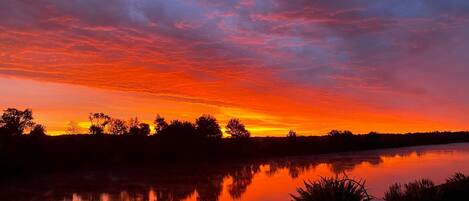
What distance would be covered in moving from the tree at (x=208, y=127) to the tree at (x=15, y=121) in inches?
962

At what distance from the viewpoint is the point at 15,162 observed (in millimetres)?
48125

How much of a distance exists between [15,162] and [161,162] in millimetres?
18693

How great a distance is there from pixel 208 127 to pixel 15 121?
94.9 ft

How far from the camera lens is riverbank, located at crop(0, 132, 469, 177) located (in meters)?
50.9

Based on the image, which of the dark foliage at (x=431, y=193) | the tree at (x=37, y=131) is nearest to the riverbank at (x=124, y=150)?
the tree at (x=37, y=131)

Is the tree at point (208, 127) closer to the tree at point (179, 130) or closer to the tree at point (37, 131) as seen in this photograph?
the tree at point (179, 130)

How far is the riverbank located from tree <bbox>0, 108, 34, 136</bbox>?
1050mm

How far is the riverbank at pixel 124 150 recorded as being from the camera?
50.9 metres

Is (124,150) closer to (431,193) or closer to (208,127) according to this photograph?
(208,127)

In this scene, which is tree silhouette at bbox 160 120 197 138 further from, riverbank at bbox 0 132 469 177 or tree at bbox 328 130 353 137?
tree at bbox 328 130 353 137

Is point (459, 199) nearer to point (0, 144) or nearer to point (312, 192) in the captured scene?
point (312, 192)

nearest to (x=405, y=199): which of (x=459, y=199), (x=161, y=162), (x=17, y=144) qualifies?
(x=459, y=199)

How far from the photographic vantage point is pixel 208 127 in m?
77.1

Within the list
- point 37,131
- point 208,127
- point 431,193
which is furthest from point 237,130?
point 431,193
